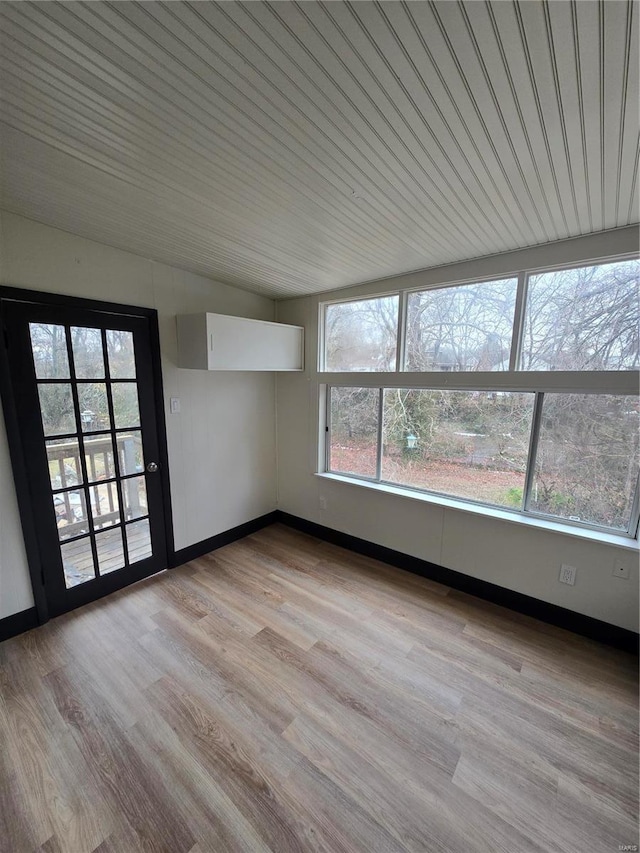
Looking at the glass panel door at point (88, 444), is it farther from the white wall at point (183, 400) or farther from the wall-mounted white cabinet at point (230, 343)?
the wall-mounted white cabinet at point (230, 343)

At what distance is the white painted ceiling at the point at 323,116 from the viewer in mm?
811

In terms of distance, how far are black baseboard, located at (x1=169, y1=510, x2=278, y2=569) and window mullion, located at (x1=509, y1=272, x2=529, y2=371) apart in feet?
9.30

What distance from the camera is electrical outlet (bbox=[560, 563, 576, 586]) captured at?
2.16m

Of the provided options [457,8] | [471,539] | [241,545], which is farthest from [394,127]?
[241,545]

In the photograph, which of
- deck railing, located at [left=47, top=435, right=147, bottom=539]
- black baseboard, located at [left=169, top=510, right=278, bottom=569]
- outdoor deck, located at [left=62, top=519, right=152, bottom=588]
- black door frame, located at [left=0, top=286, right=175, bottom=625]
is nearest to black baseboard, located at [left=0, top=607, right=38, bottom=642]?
black door frame, located at [left=0, top=286, right=175, bottom=625]

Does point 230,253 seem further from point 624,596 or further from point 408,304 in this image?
point 624,596

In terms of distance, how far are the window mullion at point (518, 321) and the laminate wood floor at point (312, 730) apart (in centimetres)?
183

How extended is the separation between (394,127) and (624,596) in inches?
110

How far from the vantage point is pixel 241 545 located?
328cm

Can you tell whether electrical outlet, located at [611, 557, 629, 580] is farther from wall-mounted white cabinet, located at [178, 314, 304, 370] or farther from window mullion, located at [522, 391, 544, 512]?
wall-mounted white cabinet, located at [178, 314, 304, 370]

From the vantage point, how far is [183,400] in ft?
9.22

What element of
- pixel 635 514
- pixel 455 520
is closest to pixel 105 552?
pixel 455 520

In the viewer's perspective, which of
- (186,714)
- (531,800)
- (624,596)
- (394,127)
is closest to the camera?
(394,127)

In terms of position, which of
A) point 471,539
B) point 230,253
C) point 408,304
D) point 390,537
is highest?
point 230,253
